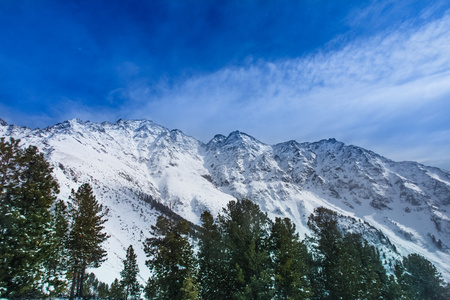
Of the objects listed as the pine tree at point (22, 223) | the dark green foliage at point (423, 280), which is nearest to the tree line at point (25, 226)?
the pine tree at point (22, 223)

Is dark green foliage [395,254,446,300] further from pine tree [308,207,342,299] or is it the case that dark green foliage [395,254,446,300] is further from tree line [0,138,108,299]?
tree line [0,138,108,299]

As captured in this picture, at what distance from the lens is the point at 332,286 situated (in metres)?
24.6

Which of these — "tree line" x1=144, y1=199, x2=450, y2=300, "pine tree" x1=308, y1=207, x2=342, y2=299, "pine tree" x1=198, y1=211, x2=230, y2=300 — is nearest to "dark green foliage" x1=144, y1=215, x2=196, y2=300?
"tree line" x1=144, y1=199, x2=450, y2=300

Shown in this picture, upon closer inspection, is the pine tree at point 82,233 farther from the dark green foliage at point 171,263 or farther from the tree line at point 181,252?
the dark green foliage at point 171,263

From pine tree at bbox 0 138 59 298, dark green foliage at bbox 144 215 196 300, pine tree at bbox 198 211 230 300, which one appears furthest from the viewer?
pine tree at bbox 198 211 230 300

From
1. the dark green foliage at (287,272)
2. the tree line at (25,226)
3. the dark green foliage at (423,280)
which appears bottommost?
the dark green foliage at (423,280)

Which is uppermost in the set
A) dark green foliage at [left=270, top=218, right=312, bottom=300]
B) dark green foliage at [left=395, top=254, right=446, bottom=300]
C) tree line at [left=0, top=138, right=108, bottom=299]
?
tree line at [left=0, top=138, right=108, bottom=299]

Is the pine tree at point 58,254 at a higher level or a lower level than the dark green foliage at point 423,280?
higher

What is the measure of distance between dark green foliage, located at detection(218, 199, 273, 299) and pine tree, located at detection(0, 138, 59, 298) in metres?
15.0

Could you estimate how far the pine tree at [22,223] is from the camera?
16.0 meters

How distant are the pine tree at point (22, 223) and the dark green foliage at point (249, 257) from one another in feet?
49.2

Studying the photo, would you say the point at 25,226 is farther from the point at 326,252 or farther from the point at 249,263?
the point at 326,252

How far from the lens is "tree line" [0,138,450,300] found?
1688 centimetres

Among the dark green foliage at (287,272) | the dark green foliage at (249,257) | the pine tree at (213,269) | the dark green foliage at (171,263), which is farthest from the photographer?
the pine tree at (213,269)
